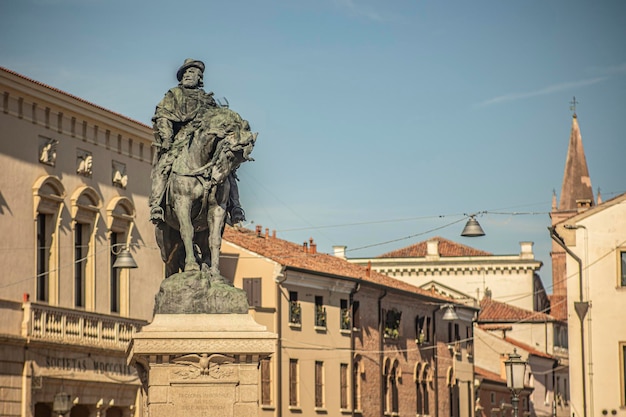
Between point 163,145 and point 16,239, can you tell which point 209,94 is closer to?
point 163,145

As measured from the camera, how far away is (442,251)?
392ft

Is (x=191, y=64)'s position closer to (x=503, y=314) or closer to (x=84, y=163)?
(x=84, y=163)

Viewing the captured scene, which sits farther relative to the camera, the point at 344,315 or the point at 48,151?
the point at 344,315

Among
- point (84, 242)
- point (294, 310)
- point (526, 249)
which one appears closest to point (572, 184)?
point (526, 249)

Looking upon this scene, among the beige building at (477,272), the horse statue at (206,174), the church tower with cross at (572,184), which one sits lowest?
the horse statue at (206,174)

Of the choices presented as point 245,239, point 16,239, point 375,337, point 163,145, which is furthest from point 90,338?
point 163,145

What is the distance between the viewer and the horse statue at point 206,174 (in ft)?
58.1

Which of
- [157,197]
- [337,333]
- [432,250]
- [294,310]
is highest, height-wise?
[432,250]

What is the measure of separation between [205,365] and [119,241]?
35.7 metres

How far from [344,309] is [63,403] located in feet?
92.0

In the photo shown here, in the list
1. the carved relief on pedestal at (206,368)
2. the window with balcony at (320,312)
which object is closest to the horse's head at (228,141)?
the carved relief on pedestal at (206,368)

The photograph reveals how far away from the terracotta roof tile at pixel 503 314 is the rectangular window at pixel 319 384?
35.7 meters

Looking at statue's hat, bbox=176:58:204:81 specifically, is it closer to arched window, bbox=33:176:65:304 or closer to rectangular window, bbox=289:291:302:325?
arched window, bbox=33:176:65:304

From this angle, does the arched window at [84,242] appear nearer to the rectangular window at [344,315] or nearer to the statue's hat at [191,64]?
the rectangular window at [344,315]
